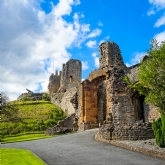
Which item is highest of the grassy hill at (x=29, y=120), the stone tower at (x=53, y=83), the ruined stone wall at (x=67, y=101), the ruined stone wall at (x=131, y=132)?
the stone tower at (x=53, y=83)

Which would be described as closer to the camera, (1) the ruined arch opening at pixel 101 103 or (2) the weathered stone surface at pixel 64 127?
(2) the weathered stone surface at pixel 64 127

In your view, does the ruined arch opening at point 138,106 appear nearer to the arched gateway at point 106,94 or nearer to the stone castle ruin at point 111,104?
the stone castle ruin at point 111,104

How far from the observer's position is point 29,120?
30.1 m

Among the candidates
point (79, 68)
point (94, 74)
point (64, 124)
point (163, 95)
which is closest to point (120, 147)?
point (163, 95)

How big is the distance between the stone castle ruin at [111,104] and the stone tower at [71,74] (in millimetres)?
17995

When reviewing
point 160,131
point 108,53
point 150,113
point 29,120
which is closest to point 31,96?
point 29,120

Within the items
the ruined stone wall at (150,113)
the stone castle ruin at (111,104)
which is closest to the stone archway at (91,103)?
the stone castle ruin at (111,104)

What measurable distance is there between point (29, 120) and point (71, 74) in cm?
3113

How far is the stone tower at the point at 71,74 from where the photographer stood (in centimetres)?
5850

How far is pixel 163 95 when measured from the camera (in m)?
12.1

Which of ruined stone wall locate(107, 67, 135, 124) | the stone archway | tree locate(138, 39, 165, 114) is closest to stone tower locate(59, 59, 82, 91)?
the stone archway

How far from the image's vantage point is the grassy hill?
2478 centimetres

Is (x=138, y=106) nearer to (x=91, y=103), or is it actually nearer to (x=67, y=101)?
(x=91, y=103)

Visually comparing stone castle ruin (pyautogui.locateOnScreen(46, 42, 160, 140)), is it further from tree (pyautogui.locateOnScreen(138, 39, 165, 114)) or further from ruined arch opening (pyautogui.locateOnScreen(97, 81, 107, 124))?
tree (pyautogui.locateOnScreen(138, 39, 165, 114))
